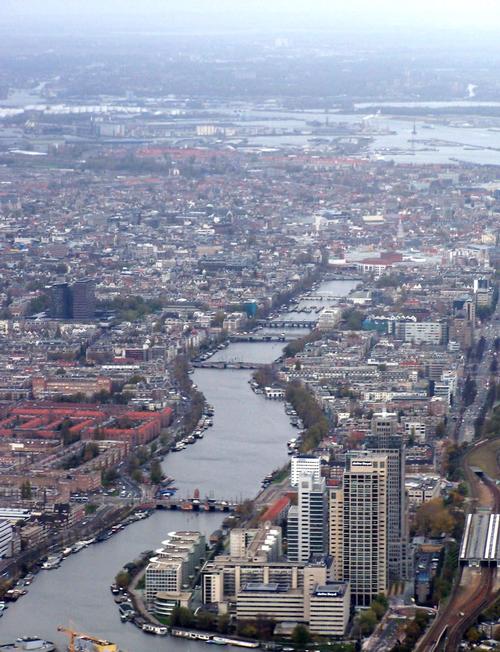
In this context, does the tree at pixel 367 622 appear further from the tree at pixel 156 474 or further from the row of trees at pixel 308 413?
the row of trees at pixel 308 413

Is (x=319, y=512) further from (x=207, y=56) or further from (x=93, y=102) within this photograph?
(x=207, y=56)

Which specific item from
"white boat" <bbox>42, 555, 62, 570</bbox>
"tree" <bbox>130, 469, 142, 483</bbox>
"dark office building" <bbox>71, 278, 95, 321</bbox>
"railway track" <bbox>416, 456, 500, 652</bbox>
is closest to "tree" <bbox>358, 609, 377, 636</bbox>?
"railway track" <bbox>416, 456, 500, 652</bbox>

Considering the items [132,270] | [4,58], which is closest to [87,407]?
[132,270]

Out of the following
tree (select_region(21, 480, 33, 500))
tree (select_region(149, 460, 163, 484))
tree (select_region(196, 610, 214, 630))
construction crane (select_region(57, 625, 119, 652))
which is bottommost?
tree (select_region(149, 460, 163, 484))

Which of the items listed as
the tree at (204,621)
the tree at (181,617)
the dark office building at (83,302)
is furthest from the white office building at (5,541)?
the dark office building at (83,302)

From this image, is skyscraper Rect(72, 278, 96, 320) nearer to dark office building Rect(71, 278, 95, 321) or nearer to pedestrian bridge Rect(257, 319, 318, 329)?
dark office building Rect(71, 278, 95, 321)

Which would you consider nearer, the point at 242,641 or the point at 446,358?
the point at 242,641
